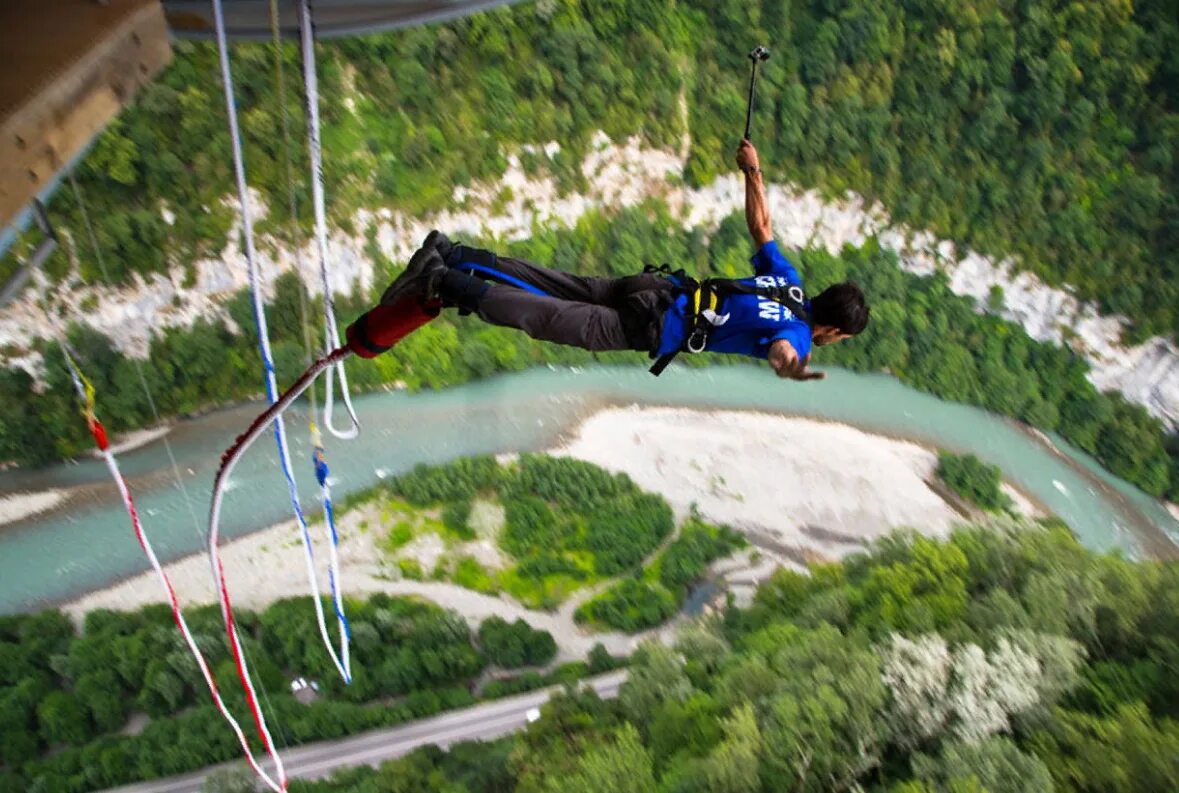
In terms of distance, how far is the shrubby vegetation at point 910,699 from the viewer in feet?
14.8

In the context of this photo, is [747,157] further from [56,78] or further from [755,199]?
[56,78]

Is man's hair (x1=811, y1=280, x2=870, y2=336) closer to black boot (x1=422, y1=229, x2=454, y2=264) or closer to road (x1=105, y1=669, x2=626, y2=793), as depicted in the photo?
black boot (x1=422, y1=229, x2=454, y2=264)

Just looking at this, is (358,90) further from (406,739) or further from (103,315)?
(406,739)

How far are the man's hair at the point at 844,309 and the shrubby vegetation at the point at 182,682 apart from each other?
265 inches

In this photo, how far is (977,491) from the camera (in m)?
11.1

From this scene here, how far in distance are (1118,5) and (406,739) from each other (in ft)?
54.3

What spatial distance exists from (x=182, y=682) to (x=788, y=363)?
8007 millimetres

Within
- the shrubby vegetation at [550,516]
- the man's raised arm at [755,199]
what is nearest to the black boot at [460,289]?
the man's raised arm at [755,199]

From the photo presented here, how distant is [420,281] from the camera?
2.48 meters

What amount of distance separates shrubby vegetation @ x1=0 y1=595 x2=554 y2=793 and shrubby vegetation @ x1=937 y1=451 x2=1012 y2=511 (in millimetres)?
7492

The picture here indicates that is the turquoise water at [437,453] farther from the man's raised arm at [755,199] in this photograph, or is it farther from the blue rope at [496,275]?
the man's raised arm at [755,199]

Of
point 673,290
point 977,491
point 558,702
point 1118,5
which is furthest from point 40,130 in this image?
point 1118,5

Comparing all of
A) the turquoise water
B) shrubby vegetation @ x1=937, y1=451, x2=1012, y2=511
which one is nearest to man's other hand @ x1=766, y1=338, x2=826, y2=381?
the turquoise water

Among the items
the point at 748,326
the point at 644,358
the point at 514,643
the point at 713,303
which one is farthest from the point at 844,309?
the point at 644,358
